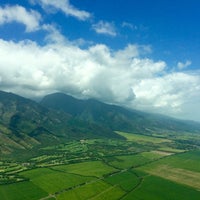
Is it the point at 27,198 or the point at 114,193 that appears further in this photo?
the point at 114,193

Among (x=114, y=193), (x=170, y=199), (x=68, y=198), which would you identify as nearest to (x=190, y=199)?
(x=170, y=199)

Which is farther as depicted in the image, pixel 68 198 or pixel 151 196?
pixel 151 196

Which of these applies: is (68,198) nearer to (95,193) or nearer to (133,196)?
(95,193)

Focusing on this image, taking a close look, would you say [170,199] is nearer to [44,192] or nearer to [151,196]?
[151,196]

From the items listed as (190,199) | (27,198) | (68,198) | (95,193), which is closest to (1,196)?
(27,198)

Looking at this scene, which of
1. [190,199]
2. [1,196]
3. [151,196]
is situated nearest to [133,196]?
[151,196]

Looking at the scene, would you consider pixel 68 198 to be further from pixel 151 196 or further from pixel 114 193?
pixel 151 196
